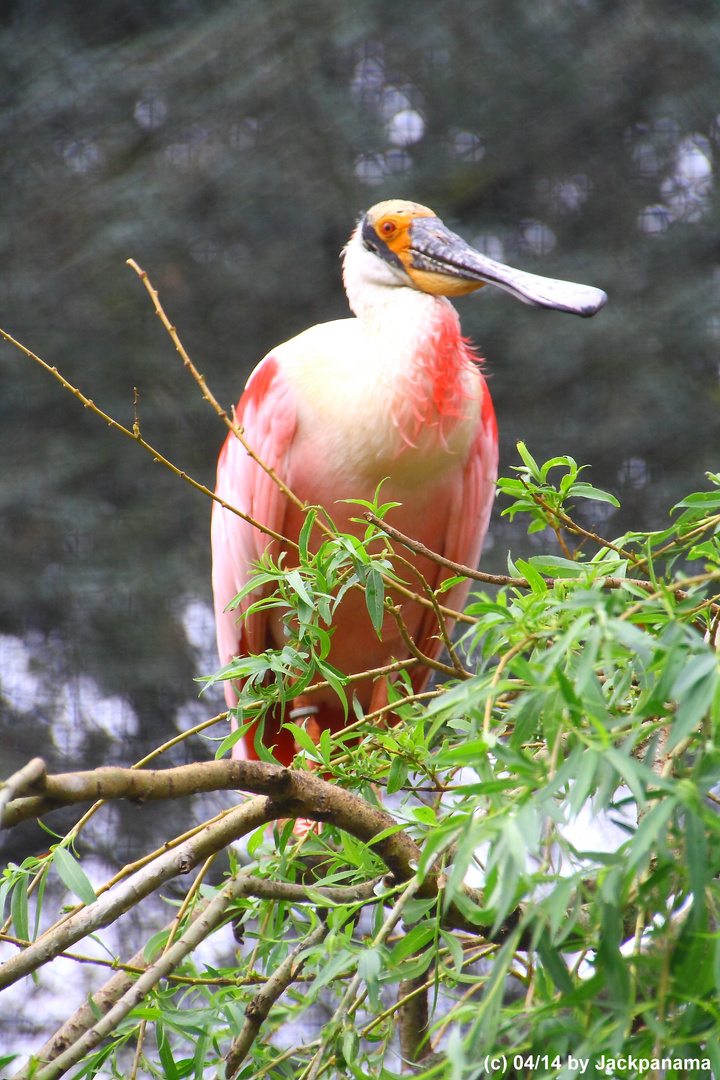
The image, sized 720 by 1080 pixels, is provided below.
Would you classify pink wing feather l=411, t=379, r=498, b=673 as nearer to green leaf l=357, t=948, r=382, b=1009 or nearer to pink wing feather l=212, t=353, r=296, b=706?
pink wing feather l=212, t=353, r=296, b=706

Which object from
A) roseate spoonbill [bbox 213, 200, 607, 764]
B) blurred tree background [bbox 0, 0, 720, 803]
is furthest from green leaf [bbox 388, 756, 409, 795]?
blurred tree background [bbox 0, 0, 720, 803]

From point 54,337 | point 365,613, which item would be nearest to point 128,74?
point 54,337

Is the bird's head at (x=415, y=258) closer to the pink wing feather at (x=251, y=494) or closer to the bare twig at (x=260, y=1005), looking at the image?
the pink wing feather at (x=251, y=494)

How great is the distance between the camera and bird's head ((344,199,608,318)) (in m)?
1.02

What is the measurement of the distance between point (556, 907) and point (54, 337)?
1428mm

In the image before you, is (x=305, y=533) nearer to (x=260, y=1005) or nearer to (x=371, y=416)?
(x=260, y=1005)

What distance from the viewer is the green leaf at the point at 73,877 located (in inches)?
16.1

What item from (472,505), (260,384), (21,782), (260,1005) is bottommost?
(260,1005)

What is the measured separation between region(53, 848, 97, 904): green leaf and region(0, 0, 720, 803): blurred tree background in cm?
110

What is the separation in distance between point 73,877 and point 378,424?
62 centimetres

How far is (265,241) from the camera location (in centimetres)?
158

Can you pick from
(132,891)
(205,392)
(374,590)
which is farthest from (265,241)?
(132,891)

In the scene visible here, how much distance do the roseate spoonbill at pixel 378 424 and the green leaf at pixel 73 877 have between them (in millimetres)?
502

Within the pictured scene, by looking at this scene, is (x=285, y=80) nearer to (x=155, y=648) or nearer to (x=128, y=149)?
(x=128, y=149)
